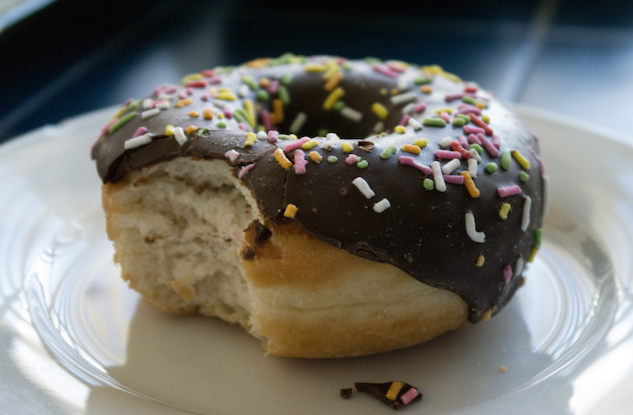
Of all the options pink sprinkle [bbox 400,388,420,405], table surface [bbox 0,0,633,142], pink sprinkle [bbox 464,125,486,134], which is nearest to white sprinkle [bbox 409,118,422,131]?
pink sprinkle [bbox 464,125,486,134]

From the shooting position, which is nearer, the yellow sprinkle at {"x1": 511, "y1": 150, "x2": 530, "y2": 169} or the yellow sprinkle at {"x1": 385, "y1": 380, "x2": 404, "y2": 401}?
the yellow sprinkle at {"x1": 385, "y1": 380, "x2": 404, "y2": 401}

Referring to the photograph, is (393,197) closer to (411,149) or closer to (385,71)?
(411,149)

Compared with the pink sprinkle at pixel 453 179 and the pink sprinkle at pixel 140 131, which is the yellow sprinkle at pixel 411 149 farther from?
the pink sprinkle at pixel 140 131

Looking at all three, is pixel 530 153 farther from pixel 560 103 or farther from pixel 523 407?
pixel 560 103

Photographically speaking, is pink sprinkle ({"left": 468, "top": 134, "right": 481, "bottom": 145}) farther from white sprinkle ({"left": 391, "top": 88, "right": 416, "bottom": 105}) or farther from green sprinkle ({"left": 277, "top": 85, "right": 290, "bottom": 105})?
green sprinkle ({"left": 277, "top": 85, "right": 290, "bottom": 105})

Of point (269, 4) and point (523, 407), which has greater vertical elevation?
point (523, 407)

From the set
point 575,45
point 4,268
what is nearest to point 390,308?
point 4,268

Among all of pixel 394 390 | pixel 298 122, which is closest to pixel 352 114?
pixel 298 122
